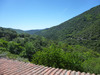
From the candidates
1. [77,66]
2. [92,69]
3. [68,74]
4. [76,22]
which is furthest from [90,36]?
[68,74]

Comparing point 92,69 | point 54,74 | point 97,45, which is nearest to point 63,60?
point 54,74

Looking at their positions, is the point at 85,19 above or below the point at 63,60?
above

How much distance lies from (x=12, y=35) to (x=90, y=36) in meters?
69.1

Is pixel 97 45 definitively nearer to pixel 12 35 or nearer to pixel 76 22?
pixel 76 22

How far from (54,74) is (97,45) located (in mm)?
74721

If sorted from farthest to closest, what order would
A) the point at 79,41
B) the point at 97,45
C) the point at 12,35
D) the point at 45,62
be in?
the point at 79,41 < the point at 97,45 < the point at 12,35 < the point at 45,62

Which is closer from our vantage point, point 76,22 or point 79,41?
point 79,41

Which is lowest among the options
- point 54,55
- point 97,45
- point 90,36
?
point 97,45

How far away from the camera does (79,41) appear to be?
8238cm

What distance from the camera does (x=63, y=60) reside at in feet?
28.2

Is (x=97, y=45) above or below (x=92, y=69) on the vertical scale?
below

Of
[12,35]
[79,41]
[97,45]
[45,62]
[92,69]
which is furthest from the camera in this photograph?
[79,41]

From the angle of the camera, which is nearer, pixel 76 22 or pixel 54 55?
pixel 54 55

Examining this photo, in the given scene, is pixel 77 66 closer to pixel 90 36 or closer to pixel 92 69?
pixel 92 69
